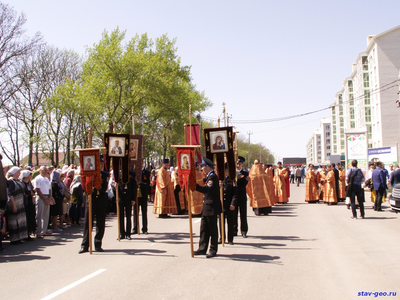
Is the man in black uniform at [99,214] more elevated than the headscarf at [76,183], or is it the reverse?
the headscarf at [76,183]

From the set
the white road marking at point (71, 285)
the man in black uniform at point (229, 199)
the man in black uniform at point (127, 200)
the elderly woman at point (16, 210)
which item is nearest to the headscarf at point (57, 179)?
the elderly woman at point (16, 210)

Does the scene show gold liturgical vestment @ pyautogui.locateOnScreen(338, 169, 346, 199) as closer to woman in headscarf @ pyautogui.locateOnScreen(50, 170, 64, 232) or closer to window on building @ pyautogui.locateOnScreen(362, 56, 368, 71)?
woman in headscarf @ pyautogui.locateOnScreen(50, 170, 64, 232)

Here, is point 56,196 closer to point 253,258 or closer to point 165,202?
point 165,202

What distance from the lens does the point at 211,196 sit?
8.49m

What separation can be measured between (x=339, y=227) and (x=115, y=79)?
2732 cm

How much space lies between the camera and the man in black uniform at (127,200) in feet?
35.1

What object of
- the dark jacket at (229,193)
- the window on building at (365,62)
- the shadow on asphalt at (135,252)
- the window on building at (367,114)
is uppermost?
the window on building at (365,62)

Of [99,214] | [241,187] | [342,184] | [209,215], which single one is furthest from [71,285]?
[342,184]

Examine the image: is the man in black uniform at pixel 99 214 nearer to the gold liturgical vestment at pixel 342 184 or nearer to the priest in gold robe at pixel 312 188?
the priest in gold robe at pixel 312 188

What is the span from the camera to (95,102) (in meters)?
34.7

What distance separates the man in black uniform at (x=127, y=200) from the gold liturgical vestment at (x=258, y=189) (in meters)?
5.50

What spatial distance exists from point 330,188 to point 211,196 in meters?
13.1

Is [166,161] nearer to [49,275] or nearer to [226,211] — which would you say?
[226,211]

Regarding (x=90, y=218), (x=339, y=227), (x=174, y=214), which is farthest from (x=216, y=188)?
(x=174, y=214)
